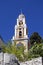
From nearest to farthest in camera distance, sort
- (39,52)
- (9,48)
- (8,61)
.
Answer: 1. (8,61)
2. (9,48)
3. (39,52)

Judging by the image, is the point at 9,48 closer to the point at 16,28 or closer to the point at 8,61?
the point at 8,61

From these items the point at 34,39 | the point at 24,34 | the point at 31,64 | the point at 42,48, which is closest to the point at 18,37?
the point at 24,34

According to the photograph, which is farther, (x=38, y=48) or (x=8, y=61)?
(x=38, y=48)

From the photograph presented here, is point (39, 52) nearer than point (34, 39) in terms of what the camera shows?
Yes

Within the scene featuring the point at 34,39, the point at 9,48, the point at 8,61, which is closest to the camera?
the point at 8,61

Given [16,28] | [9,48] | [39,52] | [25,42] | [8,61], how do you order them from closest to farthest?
[8,61], [9,48], [39,52], [25,42], [16,28]

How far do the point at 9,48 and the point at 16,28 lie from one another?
58769mm

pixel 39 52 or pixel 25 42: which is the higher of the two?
pixel 25 42

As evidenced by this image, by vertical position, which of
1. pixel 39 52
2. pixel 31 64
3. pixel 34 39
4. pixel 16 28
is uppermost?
pixel 16 28

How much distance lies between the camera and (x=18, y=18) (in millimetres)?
90625

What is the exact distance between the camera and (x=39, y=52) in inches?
1294

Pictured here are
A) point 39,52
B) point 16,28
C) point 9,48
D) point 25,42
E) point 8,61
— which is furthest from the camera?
point 16,28

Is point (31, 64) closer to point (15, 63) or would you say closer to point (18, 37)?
point (15, 63)

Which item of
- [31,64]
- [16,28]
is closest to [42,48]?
[31,64]
